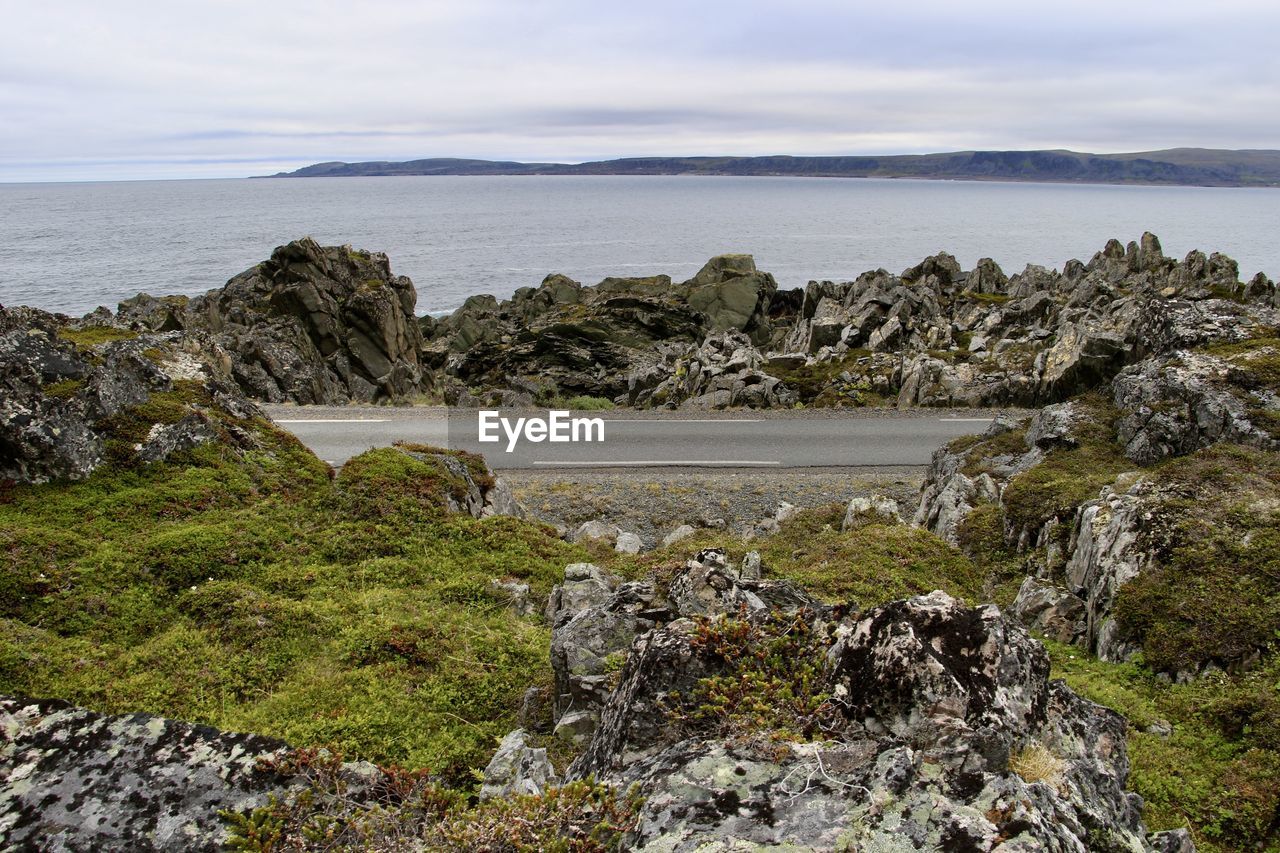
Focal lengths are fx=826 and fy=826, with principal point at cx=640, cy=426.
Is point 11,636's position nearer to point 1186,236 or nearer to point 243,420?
point 243,420

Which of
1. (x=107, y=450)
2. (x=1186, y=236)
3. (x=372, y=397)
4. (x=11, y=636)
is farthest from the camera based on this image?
(x=1186, y=236)

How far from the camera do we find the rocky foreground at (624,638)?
4.59 m

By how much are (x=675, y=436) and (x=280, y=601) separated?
1564 cm

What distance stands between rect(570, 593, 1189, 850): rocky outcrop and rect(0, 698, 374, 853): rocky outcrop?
6.28 feet

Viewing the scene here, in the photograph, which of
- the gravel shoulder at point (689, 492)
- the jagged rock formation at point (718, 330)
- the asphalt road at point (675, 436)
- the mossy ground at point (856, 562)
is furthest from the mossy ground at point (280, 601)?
the jagged rock formation at point (718, 330)

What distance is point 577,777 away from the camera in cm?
555

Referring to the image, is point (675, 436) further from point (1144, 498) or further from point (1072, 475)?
point (1144, 498)

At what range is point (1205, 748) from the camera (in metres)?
7.84

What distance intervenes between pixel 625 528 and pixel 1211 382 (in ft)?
36.9

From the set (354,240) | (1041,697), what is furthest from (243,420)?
(354,240)

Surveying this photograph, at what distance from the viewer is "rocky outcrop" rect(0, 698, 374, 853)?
4.46 meters

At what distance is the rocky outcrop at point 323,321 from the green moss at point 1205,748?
34439mm

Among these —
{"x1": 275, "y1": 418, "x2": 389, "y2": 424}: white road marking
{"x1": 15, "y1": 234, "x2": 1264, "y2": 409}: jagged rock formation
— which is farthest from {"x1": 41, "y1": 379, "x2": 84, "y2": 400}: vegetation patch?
{"x1": 275, "y1": 418, "x2": 389, "y2": 424}: white road marking

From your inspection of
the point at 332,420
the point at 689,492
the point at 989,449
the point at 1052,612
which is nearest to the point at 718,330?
the point at 332,420
